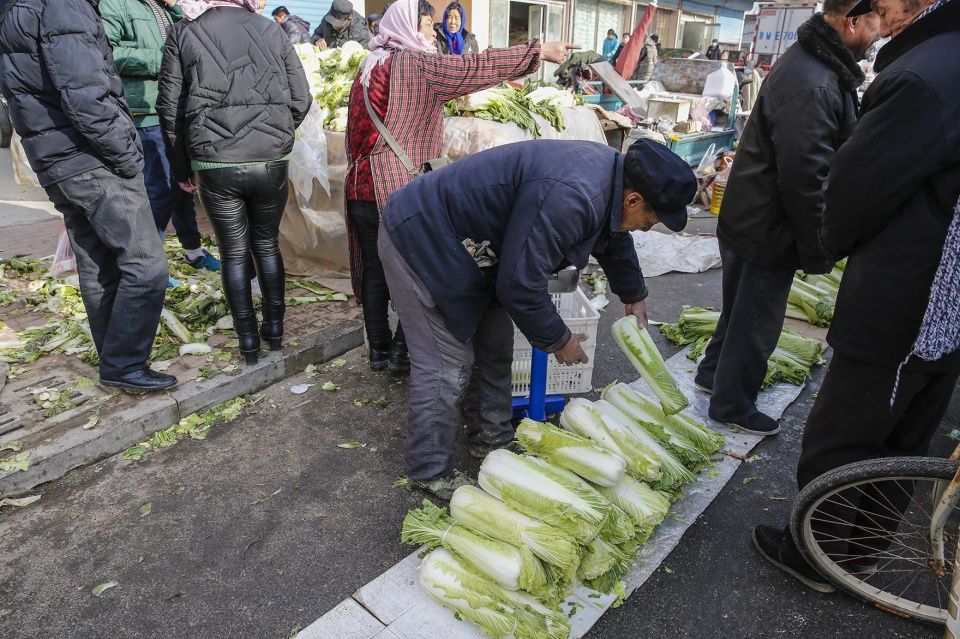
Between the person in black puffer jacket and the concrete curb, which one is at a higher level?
the person in black puffer jacket

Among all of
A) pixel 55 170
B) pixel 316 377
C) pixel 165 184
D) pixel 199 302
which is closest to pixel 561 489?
pixel 316 377

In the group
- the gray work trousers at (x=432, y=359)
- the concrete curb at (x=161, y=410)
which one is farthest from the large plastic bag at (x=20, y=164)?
the gray work trousers at (x=432, y=359)

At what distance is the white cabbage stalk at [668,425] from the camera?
301 cm

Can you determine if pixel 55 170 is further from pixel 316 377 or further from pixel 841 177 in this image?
pixel 841 177

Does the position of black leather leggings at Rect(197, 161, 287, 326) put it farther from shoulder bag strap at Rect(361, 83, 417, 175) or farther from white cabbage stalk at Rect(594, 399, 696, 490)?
white cabbage stalk at Rect(594, 399, 696, 490)

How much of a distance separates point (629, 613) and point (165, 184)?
4548 millimetres

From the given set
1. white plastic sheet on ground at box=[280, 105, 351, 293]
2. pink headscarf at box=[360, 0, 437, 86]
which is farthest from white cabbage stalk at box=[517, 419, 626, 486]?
white plastic sheet on ground at box=[280, 105, 351, 293]

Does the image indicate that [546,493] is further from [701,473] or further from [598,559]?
[701,473]

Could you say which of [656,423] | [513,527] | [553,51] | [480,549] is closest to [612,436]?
[656,423]

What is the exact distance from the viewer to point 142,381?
11.8 ft

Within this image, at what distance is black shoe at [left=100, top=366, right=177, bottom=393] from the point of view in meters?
3.59

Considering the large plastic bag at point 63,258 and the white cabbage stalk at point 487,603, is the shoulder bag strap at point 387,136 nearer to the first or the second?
the white cabbage stalk at point 487,603

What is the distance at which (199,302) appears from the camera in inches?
187

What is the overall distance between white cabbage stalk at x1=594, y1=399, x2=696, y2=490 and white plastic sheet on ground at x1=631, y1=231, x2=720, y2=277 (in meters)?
3.61
